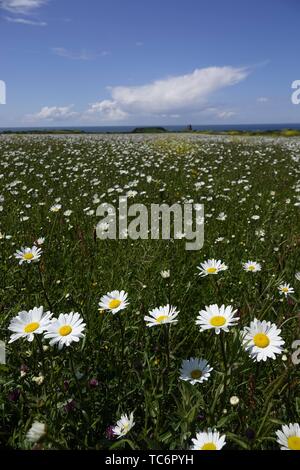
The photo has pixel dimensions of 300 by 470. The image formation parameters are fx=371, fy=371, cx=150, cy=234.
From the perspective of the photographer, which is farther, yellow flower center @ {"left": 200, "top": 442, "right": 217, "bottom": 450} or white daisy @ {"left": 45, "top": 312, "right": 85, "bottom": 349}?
white daisy @ {"left": 45, "top": 312, "right": 85, "bottom": 349}

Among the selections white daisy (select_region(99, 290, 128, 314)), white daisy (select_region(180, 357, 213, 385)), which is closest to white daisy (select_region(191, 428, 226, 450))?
white daisy (select_region(180, 357, 213, 385))

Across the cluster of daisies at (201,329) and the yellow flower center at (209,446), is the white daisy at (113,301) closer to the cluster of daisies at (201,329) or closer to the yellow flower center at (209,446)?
the cluster of daisies at (201,329)

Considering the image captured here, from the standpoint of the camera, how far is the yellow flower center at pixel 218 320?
74.7 inches

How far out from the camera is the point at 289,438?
1.49 metres

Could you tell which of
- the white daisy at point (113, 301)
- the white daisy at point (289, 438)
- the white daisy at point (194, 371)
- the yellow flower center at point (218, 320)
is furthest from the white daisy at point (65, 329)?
the white daisy at point (289, 438)

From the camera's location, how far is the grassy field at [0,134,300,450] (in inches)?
70.4

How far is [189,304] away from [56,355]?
1393 mm

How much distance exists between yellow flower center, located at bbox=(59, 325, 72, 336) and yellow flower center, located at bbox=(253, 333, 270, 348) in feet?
3.06

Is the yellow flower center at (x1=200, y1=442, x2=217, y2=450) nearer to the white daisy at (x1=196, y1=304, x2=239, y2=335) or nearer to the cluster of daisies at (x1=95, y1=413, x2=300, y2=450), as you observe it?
the cluster of daisies at (x1=95, y1=413, x2=300, y2=450)

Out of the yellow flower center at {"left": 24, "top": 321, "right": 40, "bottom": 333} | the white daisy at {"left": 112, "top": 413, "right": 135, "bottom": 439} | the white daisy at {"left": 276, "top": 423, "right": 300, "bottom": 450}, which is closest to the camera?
the white daisy at {"left": 276, "top": 423, "right": 300, "bottom": 450}

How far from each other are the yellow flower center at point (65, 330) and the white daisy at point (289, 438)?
3.49 ft
